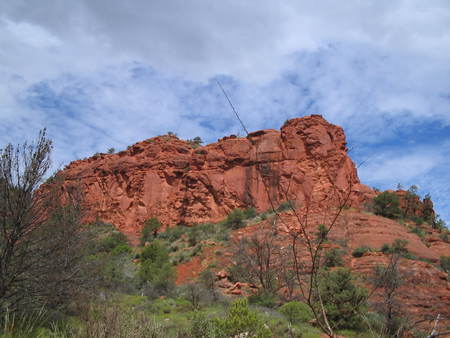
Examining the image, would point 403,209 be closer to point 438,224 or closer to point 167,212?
point 438,224

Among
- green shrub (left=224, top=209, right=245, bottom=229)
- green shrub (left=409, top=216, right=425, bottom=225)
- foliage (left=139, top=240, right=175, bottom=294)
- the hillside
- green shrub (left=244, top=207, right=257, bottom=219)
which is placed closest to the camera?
foliage (left=139, top=240, right=175, bottom=294)

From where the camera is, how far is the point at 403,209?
125ft

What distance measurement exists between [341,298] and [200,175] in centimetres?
3025

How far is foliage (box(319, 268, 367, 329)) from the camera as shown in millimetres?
12684

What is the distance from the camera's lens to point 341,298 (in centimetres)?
1327

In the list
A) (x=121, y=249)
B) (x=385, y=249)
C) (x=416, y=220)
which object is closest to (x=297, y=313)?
(x=385, y=249)

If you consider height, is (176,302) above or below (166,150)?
below

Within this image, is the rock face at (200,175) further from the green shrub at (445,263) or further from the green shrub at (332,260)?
the green shrub at (332,260)

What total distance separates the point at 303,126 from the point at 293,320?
30005 millimetres

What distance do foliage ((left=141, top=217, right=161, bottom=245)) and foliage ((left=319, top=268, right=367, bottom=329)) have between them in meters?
25.9

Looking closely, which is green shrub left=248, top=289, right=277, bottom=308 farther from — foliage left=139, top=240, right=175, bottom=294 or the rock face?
the rock face

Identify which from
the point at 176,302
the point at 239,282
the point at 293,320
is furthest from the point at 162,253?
the point at 293,320

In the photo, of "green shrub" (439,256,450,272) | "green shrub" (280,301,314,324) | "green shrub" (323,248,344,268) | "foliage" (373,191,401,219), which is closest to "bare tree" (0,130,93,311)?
"green shrub" (280,301,314,324)

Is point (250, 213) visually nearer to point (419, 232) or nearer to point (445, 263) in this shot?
point (419, 232)
